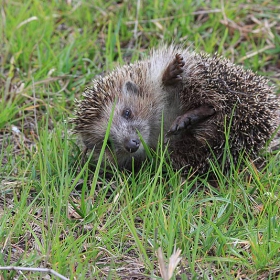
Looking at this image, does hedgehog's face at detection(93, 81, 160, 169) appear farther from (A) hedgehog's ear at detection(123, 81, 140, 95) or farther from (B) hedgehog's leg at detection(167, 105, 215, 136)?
(B) hedgehog's leg at detection(167, 105, 215, 136)

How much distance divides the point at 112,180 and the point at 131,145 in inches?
16.0

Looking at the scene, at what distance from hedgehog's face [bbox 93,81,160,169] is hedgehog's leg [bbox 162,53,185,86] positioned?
253mm

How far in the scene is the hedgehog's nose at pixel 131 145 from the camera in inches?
181

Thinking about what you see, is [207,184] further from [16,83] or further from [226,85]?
[16,83]

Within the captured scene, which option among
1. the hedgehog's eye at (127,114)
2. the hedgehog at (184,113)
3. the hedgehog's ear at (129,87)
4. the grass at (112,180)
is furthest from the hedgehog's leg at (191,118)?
the hedgehog's ear at (129,87)

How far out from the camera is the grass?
11.7 feet

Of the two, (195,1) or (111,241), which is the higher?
(195,1)

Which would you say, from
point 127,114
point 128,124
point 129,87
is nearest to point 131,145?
point 128,124

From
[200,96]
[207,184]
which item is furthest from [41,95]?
[207,184]

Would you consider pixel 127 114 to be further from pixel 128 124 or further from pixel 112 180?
pixel 112 180

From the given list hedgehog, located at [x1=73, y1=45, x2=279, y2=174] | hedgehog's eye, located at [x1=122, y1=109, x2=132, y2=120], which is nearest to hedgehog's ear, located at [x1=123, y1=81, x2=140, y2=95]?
hedgehog, located at [x1=73, y1=45, x2=279, y2=174]

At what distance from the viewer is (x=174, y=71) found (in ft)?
16.3

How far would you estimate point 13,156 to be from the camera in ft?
16.8

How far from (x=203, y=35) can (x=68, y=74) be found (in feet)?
5.41
